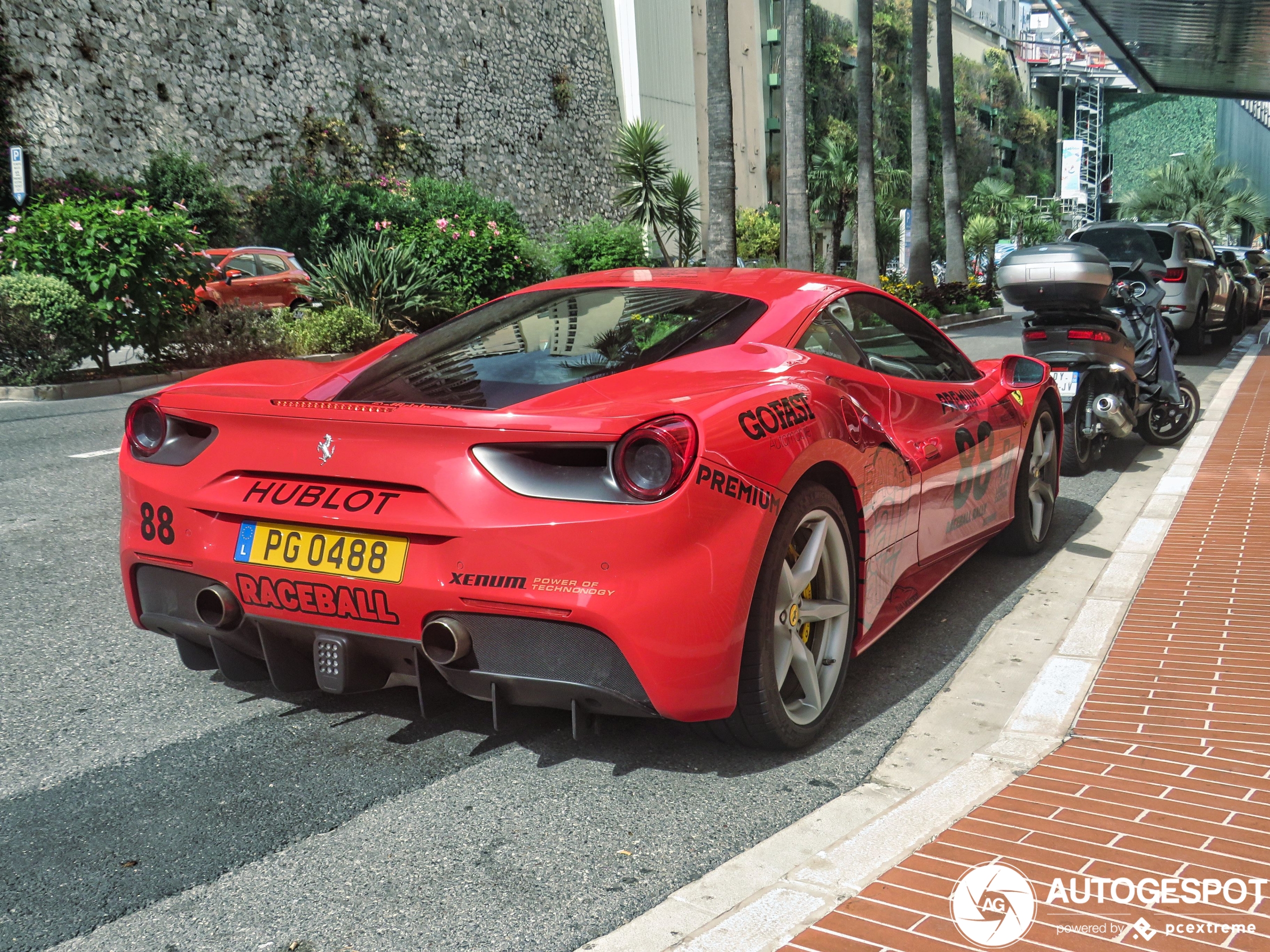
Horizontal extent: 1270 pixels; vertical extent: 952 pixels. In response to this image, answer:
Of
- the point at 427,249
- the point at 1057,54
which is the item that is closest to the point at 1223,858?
the point at 427,249

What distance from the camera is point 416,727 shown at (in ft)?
11.6

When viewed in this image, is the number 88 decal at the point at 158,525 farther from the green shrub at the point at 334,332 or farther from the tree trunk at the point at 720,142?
the tree trunk at the point at 720,142

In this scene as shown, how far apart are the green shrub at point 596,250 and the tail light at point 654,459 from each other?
63.1ft

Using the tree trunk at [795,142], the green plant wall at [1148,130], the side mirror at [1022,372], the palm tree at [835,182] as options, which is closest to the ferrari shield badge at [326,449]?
the side mirror at [1022,372]

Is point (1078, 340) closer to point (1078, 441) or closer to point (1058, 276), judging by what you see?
point (1058, 276)

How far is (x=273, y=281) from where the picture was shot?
2261cm

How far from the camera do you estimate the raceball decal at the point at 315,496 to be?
117 inches

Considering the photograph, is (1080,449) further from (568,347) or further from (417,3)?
(417,3)

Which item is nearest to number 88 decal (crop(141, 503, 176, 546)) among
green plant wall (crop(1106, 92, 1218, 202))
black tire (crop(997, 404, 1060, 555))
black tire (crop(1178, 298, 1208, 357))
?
black tire (crop(997, 404, 1060, 555))

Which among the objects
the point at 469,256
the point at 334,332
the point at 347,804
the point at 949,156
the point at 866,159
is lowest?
the point at 347,804

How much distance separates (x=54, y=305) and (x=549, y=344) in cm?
1166

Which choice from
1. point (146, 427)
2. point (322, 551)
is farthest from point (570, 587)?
point (146, 427)

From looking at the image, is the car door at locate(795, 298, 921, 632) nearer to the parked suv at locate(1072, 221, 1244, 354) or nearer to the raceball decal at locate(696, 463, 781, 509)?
the raceball decal at locate(696, 463, 781, 509)

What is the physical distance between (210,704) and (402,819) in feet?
3.64
